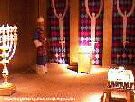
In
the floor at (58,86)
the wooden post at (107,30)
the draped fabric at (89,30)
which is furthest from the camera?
the draped fabric at (89,30)

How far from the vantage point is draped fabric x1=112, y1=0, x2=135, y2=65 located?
1004 centimetres

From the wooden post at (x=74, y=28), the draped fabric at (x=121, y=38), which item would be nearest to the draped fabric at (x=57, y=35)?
the wooden post at (x=74, y=28)

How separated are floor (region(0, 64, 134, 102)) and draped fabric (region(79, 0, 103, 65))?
0.60 m

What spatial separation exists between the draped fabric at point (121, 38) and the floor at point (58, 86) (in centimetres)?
72

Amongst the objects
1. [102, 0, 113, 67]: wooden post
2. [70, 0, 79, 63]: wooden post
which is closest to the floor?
[102, 0, 113, 67]: wooden post

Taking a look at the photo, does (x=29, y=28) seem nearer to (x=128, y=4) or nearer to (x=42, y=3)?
(x=42, y=3)

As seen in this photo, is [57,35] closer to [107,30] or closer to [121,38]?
[107,30]

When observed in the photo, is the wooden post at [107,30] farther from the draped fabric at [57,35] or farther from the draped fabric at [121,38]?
the draped fabric at [57,35]

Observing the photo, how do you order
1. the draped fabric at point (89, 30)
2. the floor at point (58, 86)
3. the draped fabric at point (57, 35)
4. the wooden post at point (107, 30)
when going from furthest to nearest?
the draped fabric at point (57, 35) → the draped fabric at point (89, 30) → the wooden post at point (107, 30) → the floor at point (58, 86)

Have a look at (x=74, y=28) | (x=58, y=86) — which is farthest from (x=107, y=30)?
(x=58, y=86)

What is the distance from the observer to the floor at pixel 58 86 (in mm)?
6883

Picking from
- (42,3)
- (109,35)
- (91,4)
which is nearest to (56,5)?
(42,3)

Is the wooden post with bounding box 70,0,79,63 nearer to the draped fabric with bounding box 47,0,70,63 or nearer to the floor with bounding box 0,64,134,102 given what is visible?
the draped fabric with bounding box 47,0,70,63

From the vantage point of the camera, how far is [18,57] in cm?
967
